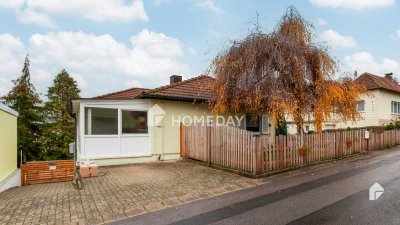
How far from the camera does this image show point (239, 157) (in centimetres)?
1090

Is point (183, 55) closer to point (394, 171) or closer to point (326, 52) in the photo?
point (326, 52)

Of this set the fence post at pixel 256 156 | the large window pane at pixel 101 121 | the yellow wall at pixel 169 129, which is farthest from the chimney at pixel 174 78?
the fence post at pixel 256 156

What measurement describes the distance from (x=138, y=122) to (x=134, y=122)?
0.19m

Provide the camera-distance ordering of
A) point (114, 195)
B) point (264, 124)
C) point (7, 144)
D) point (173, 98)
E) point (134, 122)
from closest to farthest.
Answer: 1. point (114, 195)
2. point (7, 144)
3. point (134, 122)
4. point (173, 98)
5. point (264, 124)

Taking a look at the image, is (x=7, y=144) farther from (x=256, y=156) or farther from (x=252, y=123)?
(x=252, y=123)

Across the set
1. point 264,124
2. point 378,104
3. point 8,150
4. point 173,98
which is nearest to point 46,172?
point 8,150

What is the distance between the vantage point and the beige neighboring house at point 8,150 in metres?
9.88

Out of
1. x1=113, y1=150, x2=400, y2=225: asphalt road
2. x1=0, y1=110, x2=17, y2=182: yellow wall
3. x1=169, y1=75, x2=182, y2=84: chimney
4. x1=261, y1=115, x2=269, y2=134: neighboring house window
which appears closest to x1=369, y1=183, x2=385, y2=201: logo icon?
x1=113, y1=150, x2=400, y2=225: asphalt road

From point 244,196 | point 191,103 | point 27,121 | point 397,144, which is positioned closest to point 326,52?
point 191,103

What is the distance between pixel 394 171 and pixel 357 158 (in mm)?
3839

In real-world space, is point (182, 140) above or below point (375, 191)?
above

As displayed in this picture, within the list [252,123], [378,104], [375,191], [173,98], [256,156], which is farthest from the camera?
[378,104]

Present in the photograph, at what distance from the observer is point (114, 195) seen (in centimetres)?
800

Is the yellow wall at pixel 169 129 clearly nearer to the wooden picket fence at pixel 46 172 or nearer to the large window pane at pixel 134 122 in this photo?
the large window pane at pixel 134 122
